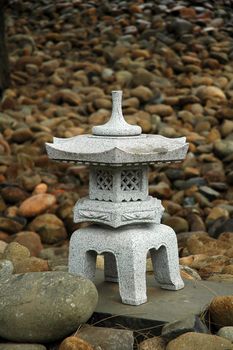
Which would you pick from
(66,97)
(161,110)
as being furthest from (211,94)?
(66,97)

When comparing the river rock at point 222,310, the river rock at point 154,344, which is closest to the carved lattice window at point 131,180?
the river rock at point 222,310

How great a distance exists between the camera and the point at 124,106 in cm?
1156

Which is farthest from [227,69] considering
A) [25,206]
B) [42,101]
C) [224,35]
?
[25,206]

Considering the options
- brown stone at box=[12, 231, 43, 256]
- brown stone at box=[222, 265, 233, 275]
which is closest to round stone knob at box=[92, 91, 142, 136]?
brown stone at box=[222, 265, 233, 275]

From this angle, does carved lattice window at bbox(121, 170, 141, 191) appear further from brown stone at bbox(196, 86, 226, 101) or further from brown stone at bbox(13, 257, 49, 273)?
brown stone at bbox(196, 86, 226, 101)

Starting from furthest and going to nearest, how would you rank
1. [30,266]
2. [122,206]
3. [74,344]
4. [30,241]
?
[30,241] < [30,266] < [122,206] < [74,344]

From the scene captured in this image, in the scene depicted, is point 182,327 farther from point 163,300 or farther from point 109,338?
point 163,300

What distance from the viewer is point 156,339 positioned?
4516 millimetres

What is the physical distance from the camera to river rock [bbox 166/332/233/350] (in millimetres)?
4281

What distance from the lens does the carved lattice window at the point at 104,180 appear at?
16.4 feet

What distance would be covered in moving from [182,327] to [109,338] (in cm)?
42

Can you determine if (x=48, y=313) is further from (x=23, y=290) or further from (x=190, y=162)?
(x=190, y=162)

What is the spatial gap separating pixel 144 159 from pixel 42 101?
768 centimetres

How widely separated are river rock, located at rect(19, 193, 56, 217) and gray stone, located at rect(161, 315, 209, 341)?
4228 millimetres
